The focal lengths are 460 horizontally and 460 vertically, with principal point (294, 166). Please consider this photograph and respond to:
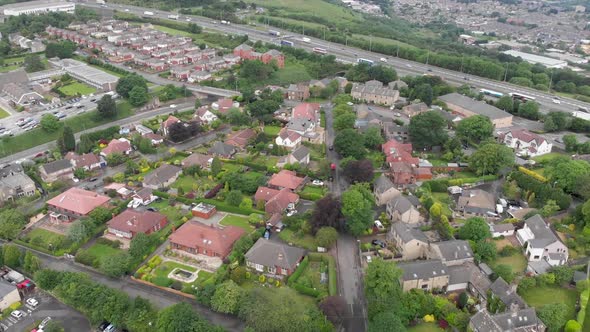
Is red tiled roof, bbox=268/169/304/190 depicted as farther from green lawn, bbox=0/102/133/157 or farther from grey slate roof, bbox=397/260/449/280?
green lawn, bbox=0/102/133/157

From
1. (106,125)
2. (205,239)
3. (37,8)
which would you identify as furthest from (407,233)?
(37,8)

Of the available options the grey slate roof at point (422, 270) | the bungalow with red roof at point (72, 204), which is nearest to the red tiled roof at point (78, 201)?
the bungalow with red roof at point (72, 204)

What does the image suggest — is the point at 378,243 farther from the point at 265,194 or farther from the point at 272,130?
the point at 272,130

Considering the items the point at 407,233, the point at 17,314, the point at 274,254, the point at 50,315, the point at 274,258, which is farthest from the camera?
the point at 407,233

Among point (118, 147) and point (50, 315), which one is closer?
point (50, 315)

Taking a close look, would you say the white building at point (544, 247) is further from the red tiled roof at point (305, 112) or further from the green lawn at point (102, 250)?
the green lawn at point (102, 250)

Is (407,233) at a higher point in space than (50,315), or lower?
higher

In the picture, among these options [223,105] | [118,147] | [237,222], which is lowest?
[237,222]
